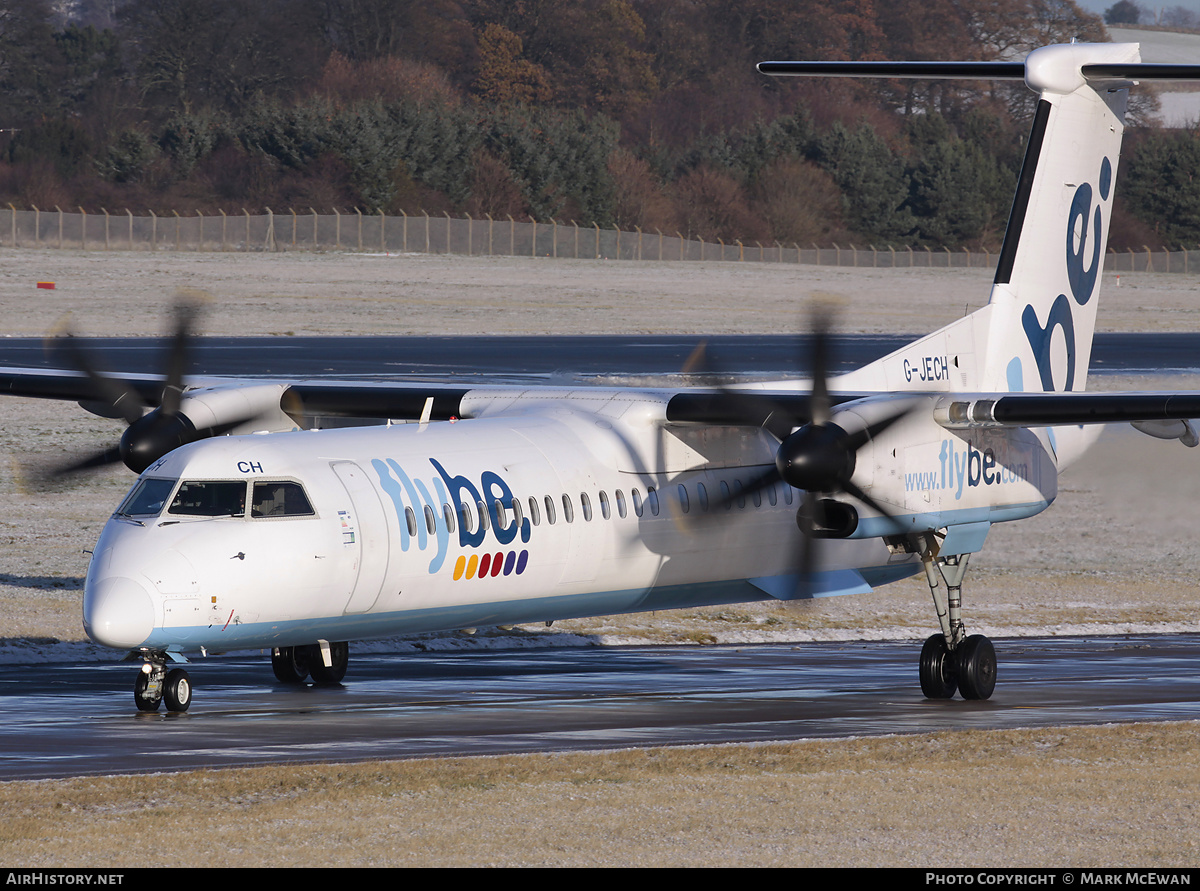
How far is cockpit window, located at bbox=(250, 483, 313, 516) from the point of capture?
1677 centimetres

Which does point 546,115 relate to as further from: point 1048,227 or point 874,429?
point 874,429

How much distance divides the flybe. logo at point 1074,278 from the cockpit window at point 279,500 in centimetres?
1001

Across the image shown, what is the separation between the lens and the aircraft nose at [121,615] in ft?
51.6

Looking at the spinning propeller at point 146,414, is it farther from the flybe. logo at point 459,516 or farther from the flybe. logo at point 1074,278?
the flybe. logo at point 1074,278

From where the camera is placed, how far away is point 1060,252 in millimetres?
23875

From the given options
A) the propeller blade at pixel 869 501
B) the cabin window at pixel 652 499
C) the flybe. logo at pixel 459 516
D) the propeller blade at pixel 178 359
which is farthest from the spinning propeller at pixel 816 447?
the propeller blade at pixel 178 359

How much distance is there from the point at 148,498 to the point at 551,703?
491 centimetres

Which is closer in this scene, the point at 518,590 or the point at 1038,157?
the point at 518,590

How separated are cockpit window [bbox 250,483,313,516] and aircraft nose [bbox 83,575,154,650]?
1.38 m

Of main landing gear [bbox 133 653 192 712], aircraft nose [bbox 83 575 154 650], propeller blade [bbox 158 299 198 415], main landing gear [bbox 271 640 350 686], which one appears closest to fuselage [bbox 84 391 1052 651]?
aircraft nose [bbox 83 575 154 650]

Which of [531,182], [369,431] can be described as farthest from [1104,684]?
[531,182]

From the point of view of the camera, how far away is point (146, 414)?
69.6 feet

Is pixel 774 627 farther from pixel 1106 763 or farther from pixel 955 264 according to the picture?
pixel 955 264

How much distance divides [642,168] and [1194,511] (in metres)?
96.6
